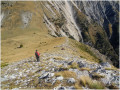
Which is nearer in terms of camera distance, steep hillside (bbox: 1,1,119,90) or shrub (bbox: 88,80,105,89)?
shrub (bbox: 88,80,105,89)

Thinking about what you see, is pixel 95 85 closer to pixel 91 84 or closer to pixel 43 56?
pixel 91 84

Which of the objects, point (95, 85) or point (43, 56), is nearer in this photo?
point (95, 85)

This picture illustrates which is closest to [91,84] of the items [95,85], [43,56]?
[95,85]

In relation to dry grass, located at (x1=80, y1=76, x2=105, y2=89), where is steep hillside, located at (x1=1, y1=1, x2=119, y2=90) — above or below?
above

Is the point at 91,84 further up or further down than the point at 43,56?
further down

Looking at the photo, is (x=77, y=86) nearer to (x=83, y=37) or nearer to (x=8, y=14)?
(x=8, y=14)

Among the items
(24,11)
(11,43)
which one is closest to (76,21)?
(24,11)

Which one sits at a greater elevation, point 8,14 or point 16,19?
point 8,14

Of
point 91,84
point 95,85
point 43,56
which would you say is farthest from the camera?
point 43,56

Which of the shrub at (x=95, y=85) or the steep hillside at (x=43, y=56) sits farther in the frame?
the steep hillside at (x=43, y=56)

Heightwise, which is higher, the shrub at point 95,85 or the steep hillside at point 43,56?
the steep hillside at point 43,56

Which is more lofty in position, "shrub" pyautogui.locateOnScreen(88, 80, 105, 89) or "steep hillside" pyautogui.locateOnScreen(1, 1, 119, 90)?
"steep hillside" pyautogui.locateOnScreen(1, 1, 119, 90)

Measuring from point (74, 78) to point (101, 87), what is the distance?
7.30 feet

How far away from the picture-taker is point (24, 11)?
289ft
